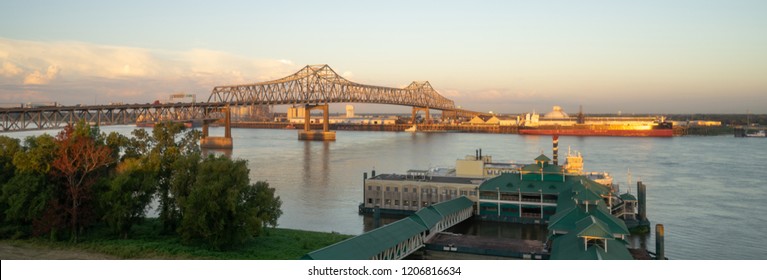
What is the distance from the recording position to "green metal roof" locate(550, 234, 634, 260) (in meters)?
6.82

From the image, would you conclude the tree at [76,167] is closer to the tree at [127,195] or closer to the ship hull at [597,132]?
the tree at [127,195]

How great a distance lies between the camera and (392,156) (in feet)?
87.4

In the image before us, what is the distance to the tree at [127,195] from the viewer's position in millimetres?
8562

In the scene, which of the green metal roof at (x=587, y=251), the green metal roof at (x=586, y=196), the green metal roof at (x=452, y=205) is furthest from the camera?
the green metal roof at (x=452, y=205)

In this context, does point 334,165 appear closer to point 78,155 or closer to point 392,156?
point 392,156

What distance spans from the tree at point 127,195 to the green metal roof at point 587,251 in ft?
17.8

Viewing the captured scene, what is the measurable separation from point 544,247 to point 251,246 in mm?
3894

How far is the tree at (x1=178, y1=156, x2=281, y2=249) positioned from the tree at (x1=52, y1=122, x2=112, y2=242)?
1240 millimetres

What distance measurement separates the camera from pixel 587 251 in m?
6.96

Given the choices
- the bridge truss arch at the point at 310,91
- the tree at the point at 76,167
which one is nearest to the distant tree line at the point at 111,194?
the tree at the point at 76,167

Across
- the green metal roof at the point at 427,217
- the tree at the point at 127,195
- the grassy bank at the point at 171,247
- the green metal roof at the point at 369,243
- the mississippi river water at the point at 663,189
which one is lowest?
the mississippi river water at the point at 663,189

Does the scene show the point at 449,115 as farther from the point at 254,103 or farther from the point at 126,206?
the point at 126,206
